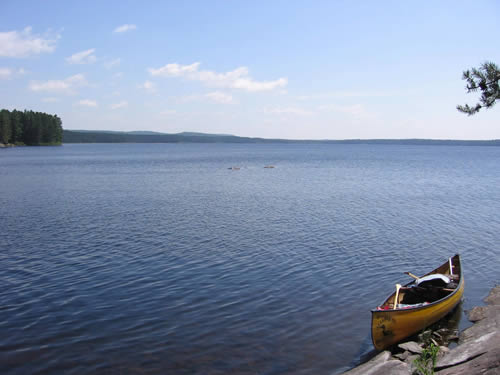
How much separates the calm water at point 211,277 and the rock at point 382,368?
617 millimetres

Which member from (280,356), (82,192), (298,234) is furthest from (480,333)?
(82,192)

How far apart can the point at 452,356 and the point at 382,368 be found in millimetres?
1796

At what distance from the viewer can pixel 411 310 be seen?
12.2 m

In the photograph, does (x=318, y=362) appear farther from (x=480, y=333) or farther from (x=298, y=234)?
(x=298, y=234)

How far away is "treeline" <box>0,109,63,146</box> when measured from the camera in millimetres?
147125

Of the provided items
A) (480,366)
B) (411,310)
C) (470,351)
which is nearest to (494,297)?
(411,310)

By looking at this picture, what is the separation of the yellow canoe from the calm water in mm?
751

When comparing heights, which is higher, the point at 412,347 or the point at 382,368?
the point at 382,368

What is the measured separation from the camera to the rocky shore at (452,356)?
30.3 feet

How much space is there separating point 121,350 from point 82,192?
3433cm

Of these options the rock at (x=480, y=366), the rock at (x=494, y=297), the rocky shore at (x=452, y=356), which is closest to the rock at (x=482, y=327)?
the rocky shore at (x=452, y=356)

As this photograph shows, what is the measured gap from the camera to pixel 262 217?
1184 inches

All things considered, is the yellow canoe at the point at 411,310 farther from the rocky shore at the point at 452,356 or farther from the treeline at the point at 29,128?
the treeline at the point at 29,128

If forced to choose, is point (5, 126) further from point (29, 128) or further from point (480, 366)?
point (480, 366)
